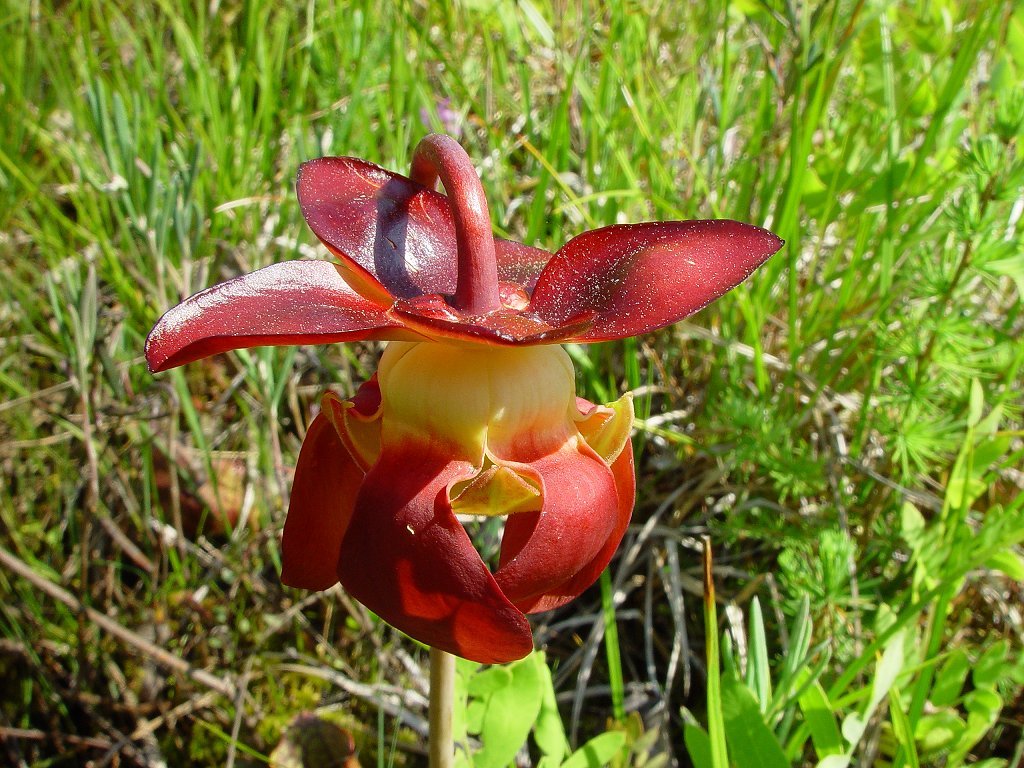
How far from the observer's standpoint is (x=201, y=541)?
165cm

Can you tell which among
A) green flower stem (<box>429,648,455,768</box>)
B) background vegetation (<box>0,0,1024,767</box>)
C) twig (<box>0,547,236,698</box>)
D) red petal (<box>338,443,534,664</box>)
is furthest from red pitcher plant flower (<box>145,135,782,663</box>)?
twig (<box>0,547,236,698</box>)

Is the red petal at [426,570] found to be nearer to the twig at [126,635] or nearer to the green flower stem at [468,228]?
the green flower stem at [468,228]

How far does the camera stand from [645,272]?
0.65 m

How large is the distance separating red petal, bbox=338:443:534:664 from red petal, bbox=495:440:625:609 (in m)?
0.03

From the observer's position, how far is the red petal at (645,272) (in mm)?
613

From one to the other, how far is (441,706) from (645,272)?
1.44 ft

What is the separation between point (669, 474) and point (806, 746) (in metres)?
0.51

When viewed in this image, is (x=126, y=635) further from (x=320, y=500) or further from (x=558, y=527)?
(x=558, y=527)

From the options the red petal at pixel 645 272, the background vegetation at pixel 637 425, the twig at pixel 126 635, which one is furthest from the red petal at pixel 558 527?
the twig at pixel 126 635

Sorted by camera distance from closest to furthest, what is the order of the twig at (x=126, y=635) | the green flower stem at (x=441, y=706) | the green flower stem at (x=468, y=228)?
1. the green flower stem at (x=468, y=228)
2. the green flower stem at (x=441, y=706)
3. the twig at (x=126, y=635)

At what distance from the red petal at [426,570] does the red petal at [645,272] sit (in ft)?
0.51

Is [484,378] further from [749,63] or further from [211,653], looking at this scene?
[749,63]

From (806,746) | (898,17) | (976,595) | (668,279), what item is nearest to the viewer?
(668,279)

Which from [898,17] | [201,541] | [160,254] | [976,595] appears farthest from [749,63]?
[201,541]
